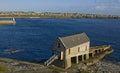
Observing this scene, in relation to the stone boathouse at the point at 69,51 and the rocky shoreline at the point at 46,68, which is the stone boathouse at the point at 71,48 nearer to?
the stone boathouse at the point at 69,51

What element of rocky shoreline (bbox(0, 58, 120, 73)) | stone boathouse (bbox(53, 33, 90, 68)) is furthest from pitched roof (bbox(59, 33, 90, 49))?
rocky shoreline (bbox(0, 58, 120, 73))

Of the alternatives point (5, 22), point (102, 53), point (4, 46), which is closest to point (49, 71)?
point (102, 53)

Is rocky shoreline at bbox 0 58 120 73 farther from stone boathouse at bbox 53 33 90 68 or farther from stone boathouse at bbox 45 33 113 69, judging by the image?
stone boathouse at bbox 53 33 90 68

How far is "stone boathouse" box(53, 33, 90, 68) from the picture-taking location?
63250 mm

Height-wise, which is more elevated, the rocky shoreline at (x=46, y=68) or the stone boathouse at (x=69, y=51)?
the stone boathouse at (x=69, y=51)

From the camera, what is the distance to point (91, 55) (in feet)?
254

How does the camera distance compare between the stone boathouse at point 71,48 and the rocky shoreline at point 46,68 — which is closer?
the rocky shoreline at point 46,68

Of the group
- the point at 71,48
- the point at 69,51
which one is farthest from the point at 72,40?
the point at 69,51

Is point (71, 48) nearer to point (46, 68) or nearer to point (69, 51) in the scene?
point (69, 51)

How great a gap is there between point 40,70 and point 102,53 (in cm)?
2814

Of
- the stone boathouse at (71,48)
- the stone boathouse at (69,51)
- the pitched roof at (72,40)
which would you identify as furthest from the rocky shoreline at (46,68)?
the pitched roof at (72,40)

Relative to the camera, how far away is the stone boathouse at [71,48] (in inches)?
2490

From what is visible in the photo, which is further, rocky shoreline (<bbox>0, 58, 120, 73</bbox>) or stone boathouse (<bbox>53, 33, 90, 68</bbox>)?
stone boathouse (<bbox>53, 33, 90, 68</bbox>)

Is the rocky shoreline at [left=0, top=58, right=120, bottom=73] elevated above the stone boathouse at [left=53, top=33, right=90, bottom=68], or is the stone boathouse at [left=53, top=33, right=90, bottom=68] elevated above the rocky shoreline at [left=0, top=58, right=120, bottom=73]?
the stone boathouse at [left=53, top=33, right=90, bottom=68]
